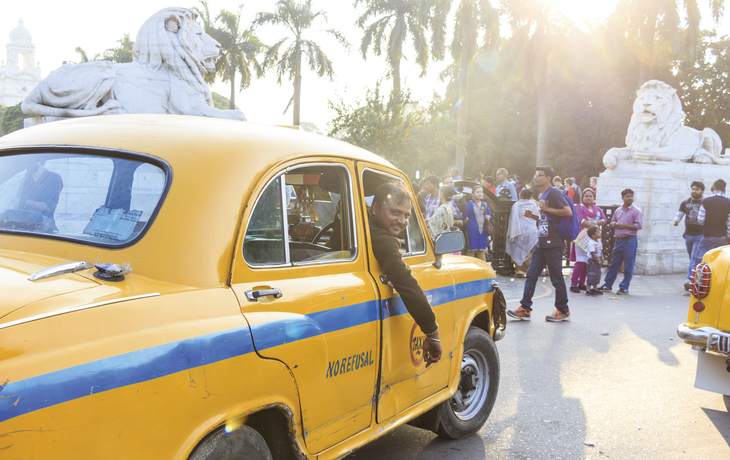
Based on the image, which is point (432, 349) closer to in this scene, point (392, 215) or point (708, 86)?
point (392, 215)

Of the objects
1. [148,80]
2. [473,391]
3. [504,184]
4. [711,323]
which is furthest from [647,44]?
[473,391]

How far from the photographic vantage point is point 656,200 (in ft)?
49.8

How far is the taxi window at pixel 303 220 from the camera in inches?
Answer: 99.4

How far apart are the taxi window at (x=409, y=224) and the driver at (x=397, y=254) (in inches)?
4.7

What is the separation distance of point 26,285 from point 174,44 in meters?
8.23

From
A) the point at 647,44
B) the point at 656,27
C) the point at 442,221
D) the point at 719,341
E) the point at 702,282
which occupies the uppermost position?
the point at 656,27

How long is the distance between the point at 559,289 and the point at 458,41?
24.8 m

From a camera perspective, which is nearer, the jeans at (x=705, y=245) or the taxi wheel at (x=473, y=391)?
the taxi wheel at (x=473, y=391)

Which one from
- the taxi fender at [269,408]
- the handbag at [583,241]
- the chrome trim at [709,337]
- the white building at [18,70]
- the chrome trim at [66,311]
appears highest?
the white building at [18,70]

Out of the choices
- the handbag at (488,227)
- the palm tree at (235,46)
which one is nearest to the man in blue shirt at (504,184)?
the handbag at (488,227)

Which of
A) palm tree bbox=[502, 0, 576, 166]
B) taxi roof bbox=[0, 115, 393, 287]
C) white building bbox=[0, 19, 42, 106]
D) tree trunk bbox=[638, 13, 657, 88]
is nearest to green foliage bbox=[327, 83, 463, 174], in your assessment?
palm tree bbox=[502, 0, 576, 166]

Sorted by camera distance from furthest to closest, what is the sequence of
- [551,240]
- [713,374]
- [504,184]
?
[504,184] < [551,240] < [713,374]

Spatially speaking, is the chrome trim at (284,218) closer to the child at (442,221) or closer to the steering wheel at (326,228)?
the steering wheel at (326,228)

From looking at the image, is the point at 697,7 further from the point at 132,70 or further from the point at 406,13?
the point at 132,70
